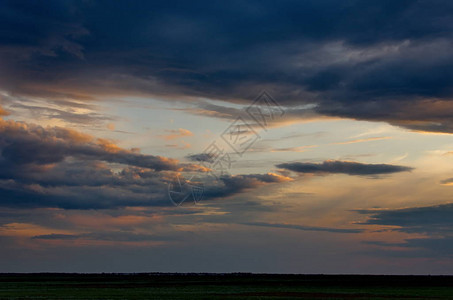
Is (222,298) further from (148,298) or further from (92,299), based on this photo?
(92,299)

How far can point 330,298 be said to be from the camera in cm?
7206

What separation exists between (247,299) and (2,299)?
33.1 metres

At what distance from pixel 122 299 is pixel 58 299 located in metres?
9.19

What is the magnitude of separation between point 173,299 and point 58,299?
51.8 ft

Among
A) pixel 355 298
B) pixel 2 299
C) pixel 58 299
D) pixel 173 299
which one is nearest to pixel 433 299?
pixel 355 298

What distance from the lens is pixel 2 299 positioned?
69.9 metres

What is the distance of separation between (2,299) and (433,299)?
5916 cm

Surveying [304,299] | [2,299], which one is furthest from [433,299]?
[2,299]

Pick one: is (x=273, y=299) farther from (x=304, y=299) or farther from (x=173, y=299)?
(x=173, y=299)

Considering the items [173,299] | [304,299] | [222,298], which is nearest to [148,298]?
[173,299]

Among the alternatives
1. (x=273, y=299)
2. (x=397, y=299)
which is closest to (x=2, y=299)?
(x=273, y=299)

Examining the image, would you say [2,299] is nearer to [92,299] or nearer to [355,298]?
[92,299]

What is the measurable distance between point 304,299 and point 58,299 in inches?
1329

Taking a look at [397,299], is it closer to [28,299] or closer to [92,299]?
[92,299]
